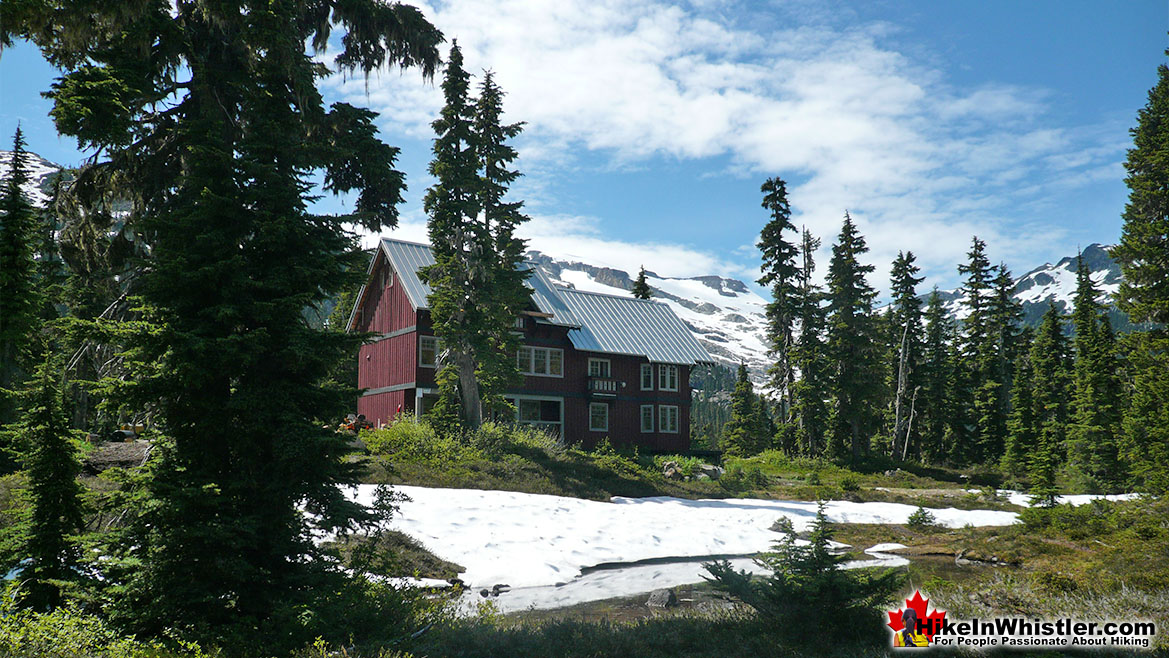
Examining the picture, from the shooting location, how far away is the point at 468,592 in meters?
13.2

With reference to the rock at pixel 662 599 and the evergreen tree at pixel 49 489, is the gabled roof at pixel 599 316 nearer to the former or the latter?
the rock at pixel 662 599

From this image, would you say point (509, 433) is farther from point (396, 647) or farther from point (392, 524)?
point (396, 647)

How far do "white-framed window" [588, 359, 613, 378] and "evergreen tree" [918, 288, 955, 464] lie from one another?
92.7 ft

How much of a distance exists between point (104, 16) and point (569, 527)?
48.3 ft

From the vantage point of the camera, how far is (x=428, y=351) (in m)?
34.5

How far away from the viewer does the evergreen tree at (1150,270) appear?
2525 cm

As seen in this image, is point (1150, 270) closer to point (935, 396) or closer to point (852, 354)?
point (852, 354)

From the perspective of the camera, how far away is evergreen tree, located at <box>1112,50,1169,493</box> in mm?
25250

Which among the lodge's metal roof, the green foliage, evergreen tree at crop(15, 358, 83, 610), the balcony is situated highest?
the lodge's metal roof

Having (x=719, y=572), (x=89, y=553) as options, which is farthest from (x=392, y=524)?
(x=719, y=572)

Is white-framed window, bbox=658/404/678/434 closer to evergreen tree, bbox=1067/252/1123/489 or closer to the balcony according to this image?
the balcony

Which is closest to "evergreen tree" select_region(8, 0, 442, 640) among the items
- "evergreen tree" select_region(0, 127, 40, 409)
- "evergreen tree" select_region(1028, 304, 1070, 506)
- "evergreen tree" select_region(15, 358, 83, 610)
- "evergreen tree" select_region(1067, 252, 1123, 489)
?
"evergreen tree" select_region(15, 358, 83, 610)

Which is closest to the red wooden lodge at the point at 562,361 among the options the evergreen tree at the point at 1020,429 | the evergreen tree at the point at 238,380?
the evergreen tree at the point at 1020,429

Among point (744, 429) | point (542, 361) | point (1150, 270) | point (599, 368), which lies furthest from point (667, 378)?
point (1150, 270)
